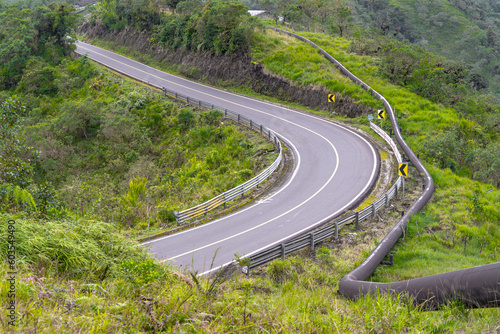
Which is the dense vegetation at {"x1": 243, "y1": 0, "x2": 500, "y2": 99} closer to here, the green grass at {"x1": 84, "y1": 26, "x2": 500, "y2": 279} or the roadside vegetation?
the green grass at {"x1": 84, "y1": 26, "x2": 500, "y2": 279}

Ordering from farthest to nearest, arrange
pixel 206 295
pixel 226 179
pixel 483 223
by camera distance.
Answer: pixel 226 179
pixel 483 223
pixel 206 295

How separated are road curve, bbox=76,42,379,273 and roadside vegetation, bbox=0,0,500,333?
1511 millimetres

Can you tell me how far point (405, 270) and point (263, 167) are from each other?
40.1 feet

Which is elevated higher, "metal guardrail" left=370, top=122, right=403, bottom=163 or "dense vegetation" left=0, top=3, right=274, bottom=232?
"metal guardrail" left=370, top=122, right=403, bottom=163

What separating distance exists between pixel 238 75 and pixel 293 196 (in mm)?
24182

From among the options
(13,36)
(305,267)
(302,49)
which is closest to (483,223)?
(305,267)

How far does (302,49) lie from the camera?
129 ft

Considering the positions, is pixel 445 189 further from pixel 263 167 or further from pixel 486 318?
pixel 486 318

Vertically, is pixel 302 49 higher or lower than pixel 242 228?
higher

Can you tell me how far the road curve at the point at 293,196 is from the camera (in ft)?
44.4

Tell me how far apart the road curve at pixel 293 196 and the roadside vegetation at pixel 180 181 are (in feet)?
4.96

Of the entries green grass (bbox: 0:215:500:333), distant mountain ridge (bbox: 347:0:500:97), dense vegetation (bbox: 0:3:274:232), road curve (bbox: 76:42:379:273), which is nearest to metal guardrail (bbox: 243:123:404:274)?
road curve (bbox: 76:42:379:273)

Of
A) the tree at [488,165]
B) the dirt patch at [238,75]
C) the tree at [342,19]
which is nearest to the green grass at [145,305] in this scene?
the tree at [488,165]

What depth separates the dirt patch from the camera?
106 feet
